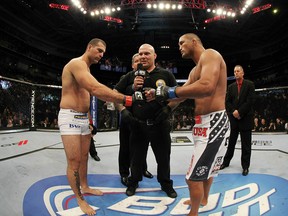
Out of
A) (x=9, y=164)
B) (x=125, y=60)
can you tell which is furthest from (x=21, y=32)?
(x=9, y=164)

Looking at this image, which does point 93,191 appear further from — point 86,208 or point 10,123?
point 10,123

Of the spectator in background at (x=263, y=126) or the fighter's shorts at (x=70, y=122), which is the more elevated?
the fighter's shorts at (x=70, y=122)

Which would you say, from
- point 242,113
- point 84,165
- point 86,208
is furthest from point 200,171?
point 242,113

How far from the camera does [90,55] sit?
219cm

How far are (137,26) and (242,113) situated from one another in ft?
35.7

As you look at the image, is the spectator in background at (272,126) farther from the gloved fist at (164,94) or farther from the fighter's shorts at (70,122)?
the fighter's shorts at (70,122)

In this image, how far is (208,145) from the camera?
5.49ft

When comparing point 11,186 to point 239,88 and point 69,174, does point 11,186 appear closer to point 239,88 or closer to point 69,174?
point 69,174

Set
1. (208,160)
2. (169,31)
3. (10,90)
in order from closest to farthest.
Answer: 1. (208,160)
2. (10,90)
3. (169,31)

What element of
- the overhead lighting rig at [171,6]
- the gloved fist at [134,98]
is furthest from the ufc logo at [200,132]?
the overhead lighting rig at [171,6]

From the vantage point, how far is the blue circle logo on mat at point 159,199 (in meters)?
1.85

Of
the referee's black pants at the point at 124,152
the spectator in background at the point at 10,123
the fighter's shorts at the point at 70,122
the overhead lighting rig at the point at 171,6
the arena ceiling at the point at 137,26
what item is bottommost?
the referee's black pants at the point at 124,152

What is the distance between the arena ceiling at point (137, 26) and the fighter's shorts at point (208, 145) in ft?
29.8

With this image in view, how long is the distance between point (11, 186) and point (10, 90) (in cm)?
383
